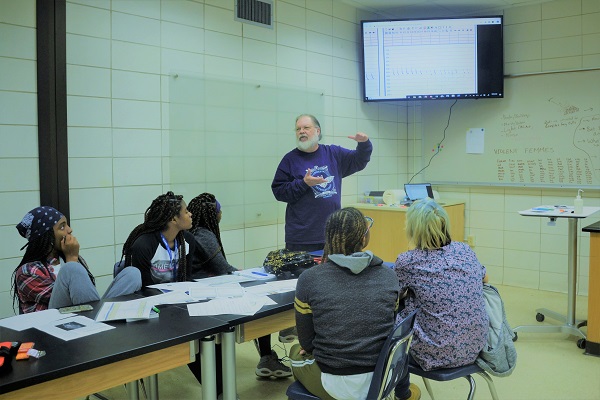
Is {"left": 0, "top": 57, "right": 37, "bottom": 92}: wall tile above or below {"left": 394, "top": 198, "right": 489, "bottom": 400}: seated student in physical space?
above

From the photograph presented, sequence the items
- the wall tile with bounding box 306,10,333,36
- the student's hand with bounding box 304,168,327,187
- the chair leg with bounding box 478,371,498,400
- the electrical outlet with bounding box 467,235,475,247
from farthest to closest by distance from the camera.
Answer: the electrical outlet with bounding box 467,235,475,247 → the wall tile with bounding box 306,10,333,36 → the student's hand with bounding box 304,168,327,187 → the chair leg with bounding box 478,371,498,400

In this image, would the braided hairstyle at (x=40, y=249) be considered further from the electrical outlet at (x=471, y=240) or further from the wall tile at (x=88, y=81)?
the electrical outlet at (x=471, y=240)

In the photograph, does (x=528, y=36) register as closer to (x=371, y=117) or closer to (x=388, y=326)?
(x=371, y=117)

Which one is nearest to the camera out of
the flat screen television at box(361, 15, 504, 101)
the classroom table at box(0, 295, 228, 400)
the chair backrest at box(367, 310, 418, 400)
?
the classroom table at box(0, 295, 228, 400)

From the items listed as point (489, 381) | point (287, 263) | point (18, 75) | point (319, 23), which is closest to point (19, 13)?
point (18, 75)

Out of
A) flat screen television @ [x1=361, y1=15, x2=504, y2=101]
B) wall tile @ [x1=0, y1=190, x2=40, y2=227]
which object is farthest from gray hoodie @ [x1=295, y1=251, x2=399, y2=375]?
flat screen television @ [x1=361, y1=15, x2=504, y2=101]

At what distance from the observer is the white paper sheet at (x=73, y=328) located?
189 cm

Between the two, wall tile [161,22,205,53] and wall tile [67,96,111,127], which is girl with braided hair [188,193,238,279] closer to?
wall tile [67,96,111,127]

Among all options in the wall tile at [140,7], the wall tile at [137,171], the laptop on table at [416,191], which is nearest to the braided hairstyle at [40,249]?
the wall tile at [137,171]

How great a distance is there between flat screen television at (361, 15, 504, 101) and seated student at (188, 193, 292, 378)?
2700 millimetres

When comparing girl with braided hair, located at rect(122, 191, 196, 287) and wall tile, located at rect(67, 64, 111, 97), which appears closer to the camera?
girl with braided hair, located at rect(122, 191, 196, 287)

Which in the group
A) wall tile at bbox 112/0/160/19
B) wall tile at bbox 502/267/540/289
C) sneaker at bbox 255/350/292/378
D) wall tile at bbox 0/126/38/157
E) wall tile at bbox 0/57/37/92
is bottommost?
sneaker at bbox 255/350/292/378

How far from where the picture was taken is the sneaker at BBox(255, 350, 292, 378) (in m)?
3.29

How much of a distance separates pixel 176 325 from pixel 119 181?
1.89 m
